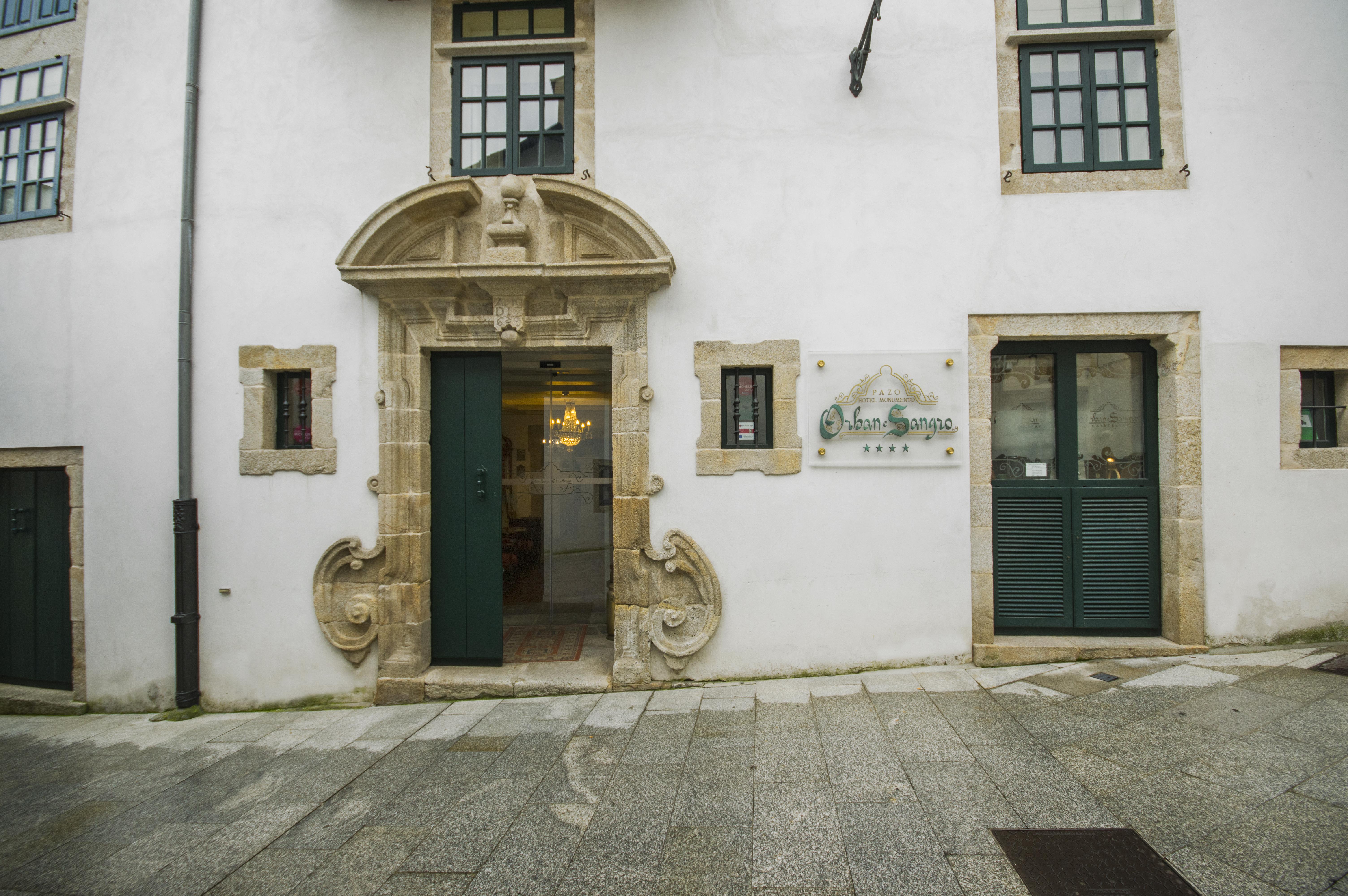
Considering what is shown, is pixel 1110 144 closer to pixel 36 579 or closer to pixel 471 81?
pixel 471 81

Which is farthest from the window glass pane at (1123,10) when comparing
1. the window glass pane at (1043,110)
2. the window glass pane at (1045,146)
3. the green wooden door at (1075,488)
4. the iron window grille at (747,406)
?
the iron window grille at (747,406)

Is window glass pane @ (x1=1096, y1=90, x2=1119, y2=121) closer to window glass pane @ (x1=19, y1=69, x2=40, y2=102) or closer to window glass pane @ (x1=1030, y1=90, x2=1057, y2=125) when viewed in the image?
window glass pane @ (x1=1030, y1=90, x2=1057, y2=125)

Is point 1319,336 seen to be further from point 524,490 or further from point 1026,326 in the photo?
point 524,490

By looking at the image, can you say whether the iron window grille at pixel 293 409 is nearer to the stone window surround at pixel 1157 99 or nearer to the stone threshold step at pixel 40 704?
the stone threshold step at pixel 40 704

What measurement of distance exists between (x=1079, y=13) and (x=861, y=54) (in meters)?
1.95

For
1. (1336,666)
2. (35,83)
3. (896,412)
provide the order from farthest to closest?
(35,83) → (896,412) → (1336,666)

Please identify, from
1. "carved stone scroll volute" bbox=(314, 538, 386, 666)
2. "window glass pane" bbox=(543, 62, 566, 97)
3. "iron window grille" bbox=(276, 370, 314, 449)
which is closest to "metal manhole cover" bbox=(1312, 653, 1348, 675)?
"carved stone scroll volute" bbox=(314, 538, 386, 666)

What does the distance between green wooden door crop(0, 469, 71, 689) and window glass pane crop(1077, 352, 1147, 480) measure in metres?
8.73

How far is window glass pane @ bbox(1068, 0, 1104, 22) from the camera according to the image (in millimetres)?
4676

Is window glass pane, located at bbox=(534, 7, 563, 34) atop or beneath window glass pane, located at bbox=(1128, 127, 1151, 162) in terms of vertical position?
atop

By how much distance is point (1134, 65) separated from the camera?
4633 millimetres

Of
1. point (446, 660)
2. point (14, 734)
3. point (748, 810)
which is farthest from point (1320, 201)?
point (14, 734)

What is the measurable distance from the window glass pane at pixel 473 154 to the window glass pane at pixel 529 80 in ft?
1.75

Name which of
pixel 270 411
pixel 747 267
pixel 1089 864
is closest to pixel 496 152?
pixel 747 267
